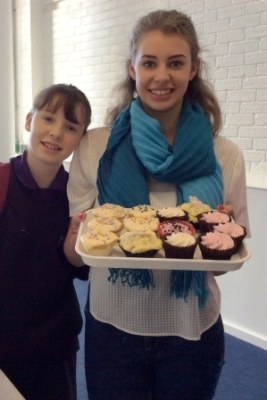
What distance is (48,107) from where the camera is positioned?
1.42 metres

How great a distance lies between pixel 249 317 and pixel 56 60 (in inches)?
136

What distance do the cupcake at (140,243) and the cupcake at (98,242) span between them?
3 cm

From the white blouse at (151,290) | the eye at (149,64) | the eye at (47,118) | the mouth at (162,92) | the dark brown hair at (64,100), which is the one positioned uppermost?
the eye at (149,64)

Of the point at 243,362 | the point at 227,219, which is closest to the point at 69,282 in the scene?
the point at 227,219

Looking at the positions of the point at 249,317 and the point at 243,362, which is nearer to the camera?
the point at 243,362

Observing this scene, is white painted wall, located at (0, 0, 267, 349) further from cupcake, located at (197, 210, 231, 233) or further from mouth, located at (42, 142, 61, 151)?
cupcake, located at (197, 210, 231, 233)

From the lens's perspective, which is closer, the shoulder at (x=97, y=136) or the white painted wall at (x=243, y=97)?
the shoulder at (x=97, y=136)

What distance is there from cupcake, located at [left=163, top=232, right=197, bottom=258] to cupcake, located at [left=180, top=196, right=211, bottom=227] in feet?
0.24

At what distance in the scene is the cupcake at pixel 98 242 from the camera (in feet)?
3.58

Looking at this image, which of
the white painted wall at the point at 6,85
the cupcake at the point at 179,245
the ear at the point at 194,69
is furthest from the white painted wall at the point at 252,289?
the white painted wall at the point at 6,85

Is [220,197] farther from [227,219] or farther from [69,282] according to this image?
[69,282]

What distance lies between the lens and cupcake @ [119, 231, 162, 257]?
1.14 m

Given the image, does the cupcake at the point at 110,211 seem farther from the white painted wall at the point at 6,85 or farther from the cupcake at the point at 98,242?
the white painted wall at the point at 6,85

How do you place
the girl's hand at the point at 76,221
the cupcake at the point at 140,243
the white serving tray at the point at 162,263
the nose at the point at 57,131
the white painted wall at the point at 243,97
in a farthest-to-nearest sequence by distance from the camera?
the white painted wall at the point at 243,97 < the nose at the point at 57,131 < the girl's hand at the point at 76,221 < the cupcake at the point at 140,243 < the white serving tray at the point at 162,263
